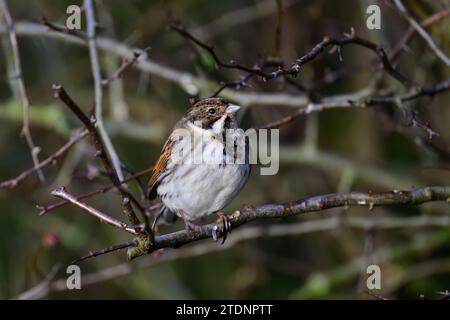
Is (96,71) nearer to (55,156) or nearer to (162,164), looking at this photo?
(55,156)

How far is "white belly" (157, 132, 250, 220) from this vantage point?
4.75m

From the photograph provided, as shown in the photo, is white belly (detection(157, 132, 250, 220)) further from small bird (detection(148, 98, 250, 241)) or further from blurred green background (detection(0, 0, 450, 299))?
blurred green background (detection(0, 0, 450, 299))

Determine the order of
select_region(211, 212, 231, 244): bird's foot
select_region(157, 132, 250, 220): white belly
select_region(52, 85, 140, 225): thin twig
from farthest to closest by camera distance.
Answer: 1. select_region(157, 132, 250, 220): white belly
2. select_region(211, 212, 231, 244): bird's foot
3. select_region(52, 85, 140, 225): thin twig

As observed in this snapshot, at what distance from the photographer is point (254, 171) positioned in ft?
25.5

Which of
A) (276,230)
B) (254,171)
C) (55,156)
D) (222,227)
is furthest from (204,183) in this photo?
(254,171)

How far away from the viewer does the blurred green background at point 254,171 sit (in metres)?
6.83

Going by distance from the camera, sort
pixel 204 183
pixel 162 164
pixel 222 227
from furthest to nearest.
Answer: pixel 162 164 < pixel 204 183 < pixel 222 227

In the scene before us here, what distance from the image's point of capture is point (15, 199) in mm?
8195

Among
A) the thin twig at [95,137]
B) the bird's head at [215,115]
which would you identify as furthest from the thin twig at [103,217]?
the bird's head at [215,115]

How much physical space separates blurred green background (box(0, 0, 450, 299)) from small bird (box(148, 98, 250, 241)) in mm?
1169

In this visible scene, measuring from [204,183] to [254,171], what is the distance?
301cm

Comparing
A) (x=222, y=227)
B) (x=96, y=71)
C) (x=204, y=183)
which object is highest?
(x=96, y=71)

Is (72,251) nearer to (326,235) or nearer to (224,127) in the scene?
(326,235)

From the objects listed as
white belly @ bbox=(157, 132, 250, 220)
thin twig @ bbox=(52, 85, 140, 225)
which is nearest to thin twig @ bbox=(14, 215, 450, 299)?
white belly @ bbox=(157, 132, 250, 220)
